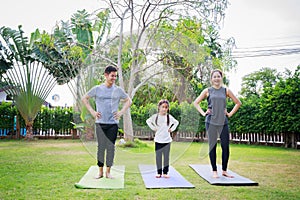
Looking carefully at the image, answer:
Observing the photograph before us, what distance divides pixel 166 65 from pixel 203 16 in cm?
232

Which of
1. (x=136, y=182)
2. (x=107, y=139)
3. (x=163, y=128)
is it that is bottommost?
(x=136, y=182)

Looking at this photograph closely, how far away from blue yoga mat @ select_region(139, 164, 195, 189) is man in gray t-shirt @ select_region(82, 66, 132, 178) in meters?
0.53

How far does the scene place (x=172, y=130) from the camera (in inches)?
155

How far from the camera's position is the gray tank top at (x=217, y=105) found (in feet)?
14.1

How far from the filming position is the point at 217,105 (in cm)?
429

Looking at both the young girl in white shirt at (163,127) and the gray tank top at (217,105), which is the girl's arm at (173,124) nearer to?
the young girl in white shirt at (163,127)

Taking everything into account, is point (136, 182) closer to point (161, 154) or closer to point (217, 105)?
point (161, 154)

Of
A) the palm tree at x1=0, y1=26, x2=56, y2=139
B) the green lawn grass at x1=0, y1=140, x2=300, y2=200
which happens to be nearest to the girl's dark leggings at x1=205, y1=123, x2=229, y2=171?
the green lawn grass at x1=0, y1=140, x2=300, y2=200

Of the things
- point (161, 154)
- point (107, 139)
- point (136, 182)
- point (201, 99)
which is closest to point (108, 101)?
point (107, 139)

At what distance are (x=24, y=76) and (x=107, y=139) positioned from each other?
9919mm

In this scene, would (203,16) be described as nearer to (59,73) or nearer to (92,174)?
(92,174)

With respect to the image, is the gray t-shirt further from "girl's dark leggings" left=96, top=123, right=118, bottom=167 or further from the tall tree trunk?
the tall tree trunk

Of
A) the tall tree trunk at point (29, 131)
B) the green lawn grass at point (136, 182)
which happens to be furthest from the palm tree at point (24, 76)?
the green lawn grass at point (136, 182)

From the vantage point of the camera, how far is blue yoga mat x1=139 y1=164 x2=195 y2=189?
3.91m
